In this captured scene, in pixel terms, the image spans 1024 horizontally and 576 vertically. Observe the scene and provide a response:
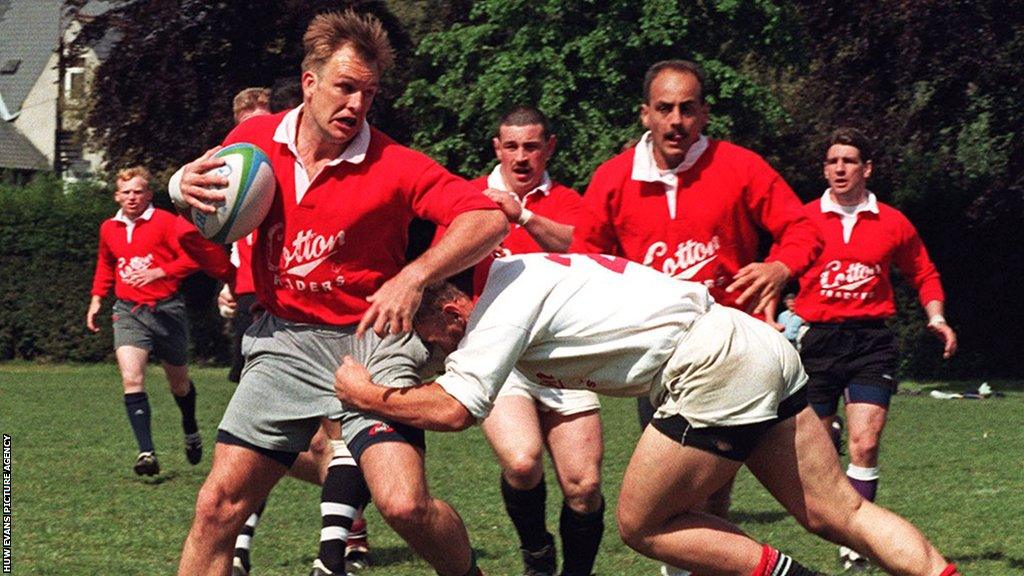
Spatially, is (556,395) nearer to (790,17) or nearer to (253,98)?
(253,98)

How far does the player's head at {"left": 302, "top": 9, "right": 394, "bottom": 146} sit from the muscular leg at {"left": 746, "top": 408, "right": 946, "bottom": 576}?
5.68ft

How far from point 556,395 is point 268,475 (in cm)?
179

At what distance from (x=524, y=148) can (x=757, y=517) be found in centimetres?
316

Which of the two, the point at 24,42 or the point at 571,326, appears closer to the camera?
the point at 571,326

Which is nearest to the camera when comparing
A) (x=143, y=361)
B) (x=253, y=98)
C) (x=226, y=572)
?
(x=226, y=572)

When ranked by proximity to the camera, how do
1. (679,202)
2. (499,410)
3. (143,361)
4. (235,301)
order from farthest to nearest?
(143,361) < (235,301) < (499,410) < (679,202)

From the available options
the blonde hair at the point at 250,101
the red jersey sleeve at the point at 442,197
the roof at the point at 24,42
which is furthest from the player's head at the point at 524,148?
the roof at the point at 24,42

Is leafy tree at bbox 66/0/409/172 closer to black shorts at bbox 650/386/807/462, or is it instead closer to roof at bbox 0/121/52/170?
black shorts at bbox 650/386/807/462

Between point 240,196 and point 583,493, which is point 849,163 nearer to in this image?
point 583,493

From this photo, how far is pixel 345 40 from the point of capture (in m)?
5.55

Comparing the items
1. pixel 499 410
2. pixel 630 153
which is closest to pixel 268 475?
pixel 499 410

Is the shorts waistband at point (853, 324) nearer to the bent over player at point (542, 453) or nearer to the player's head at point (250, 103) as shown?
the bent over player at point (542, 453)

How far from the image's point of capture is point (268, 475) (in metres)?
5.59

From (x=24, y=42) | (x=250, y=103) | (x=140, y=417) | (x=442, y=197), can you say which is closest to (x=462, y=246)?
(x=442, y=197)
